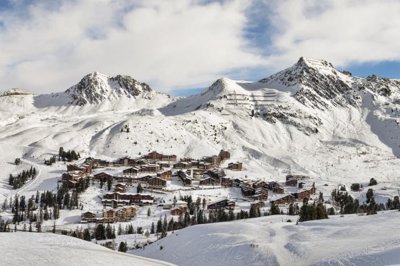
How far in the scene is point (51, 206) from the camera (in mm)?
132125

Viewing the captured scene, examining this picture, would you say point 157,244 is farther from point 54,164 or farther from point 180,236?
point 54,164

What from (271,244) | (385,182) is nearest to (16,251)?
(271,244)

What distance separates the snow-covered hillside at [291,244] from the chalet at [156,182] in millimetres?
88435

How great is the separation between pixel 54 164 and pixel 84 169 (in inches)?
813

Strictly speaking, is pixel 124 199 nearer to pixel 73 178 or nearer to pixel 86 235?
pixel 73 178

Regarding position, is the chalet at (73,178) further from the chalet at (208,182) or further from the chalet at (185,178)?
the chalet at (208,182)

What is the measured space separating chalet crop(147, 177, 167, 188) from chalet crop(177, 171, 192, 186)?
8294 millimetres

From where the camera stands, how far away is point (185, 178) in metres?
166

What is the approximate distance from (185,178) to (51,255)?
13426cm

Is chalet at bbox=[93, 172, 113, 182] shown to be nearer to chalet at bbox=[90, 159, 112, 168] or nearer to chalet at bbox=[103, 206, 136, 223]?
chalet at bbox=[90, 159, 112, 168]

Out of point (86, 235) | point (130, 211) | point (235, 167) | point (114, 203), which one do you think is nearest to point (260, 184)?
point (235, 167)

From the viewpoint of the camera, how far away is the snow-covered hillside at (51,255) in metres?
30.4

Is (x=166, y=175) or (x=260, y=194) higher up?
(x=166, y=175)

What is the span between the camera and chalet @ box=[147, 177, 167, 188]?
158 meters
